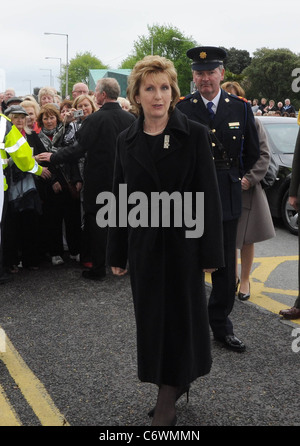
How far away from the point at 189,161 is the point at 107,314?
2.36 meters

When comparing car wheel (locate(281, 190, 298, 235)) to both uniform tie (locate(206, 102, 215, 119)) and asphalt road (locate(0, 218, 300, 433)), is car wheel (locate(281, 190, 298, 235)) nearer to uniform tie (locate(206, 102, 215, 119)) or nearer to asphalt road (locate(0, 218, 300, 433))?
asphalt road (locate(0, 218, 300, 433))

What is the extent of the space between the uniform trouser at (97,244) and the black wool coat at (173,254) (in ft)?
10.1

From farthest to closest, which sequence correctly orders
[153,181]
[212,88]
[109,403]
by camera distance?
1. [212,88]
2. [109,403]
3. [153,181]

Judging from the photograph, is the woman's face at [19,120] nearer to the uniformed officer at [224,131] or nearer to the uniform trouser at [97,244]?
the uniform trouser at [97,244]

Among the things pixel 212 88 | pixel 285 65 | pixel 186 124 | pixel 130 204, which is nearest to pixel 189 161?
pixel 186 124

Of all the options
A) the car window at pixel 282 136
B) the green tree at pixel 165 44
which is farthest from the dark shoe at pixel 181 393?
the green tree at pixel 165 44

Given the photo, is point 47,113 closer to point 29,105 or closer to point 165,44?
point 29,105

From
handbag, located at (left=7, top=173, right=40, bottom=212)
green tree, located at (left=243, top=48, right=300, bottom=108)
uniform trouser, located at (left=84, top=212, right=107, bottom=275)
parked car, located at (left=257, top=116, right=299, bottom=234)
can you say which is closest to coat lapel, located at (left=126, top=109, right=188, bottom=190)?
uniform trouser, located at (left=84, top=212, right=107, bottom=275)

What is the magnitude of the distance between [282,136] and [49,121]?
4070 millimetres

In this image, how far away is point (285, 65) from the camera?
71.4m

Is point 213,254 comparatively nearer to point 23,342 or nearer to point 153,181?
point 153,181

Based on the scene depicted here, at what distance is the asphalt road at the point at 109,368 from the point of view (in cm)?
339

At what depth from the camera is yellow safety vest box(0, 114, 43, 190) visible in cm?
534

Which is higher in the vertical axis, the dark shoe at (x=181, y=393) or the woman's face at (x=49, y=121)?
the woman's face at (x=49, y=121)
